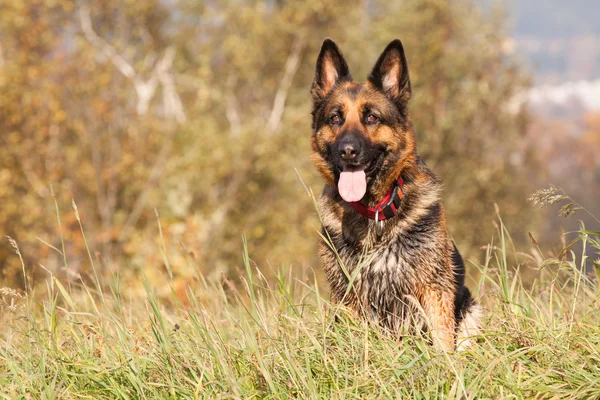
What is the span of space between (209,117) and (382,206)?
935 inches

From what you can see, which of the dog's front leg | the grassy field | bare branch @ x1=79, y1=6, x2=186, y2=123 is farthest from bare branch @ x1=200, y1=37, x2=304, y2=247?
the grassy field

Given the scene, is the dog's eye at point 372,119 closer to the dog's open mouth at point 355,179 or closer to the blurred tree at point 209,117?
the dog's open mouth at point 355,179

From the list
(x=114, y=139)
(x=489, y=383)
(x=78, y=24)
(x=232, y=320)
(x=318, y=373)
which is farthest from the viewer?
(x=78, y=24)

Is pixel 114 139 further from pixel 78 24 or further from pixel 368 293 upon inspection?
pixel 368 293

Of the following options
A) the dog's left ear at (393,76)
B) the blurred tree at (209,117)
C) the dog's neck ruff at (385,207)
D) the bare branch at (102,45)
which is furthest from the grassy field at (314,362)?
the bare branch at (102,45)

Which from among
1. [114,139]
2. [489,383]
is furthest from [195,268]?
[114,139]

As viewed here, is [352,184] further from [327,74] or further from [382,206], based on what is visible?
[327,74]

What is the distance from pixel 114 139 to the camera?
23.2 metres

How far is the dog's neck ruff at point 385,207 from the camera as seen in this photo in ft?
14.4

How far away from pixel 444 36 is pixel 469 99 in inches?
117

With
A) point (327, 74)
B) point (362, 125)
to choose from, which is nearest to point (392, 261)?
point (362, 125)

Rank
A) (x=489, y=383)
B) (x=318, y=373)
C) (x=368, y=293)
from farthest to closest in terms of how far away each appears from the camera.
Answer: (x=368, y=293), (x=318, y=373), (x=489, y=383)

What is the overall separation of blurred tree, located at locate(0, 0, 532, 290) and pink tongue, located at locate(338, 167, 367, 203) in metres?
13.9

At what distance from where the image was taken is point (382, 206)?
4.39 m
